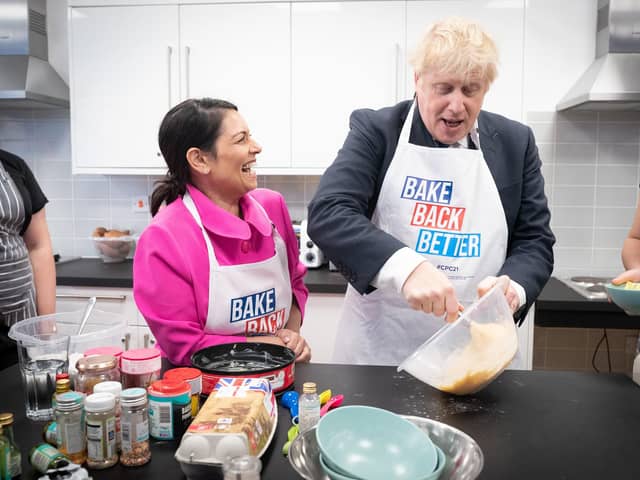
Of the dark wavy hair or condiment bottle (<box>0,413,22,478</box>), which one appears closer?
condiment bottle (<box>0,413,22,478</box>)

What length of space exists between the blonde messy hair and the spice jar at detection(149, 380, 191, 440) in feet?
2.72

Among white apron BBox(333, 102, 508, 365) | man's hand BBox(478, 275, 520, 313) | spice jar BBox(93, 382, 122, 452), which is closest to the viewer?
spice jar BBox(93, 382, 122, 452)

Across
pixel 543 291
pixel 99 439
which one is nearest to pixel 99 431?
pixel 99 439

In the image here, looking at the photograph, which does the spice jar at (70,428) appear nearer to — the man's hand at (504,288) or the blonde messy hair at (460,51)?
the man's hand at (504,288)

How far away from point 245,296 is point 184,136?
45cm

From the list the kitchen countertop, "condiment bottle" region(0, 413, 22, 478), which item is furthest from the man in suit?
the kitchen countertop

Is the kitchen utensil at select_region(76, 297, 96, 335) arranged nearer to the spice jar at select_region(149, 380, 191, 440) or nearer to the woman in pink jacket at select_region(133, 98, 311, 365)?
the woman in pink jacket at select_region(133, 98, 311, 365)

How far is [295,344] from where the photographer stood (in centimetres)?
146

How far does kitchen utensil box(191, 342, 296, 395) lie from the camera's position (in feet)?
3.53

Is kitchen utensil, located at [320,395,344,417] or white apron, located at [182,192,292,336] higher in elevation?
white apron, located at [182,192,292,336]

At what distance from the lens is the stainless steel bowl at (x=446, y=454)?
0.78 metres

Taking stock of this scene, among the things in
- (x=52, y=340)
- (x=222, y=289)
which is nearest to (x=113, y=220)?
(x=222, y=289)

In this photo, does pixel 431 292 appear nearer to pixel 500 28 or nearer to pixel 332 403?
pixel 332 403

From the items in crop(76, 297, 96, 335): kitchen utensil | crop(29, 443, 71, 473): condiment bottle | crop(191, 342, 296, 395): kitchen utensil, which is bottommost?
crop(29, 443, 71, 473): condiment bottle
